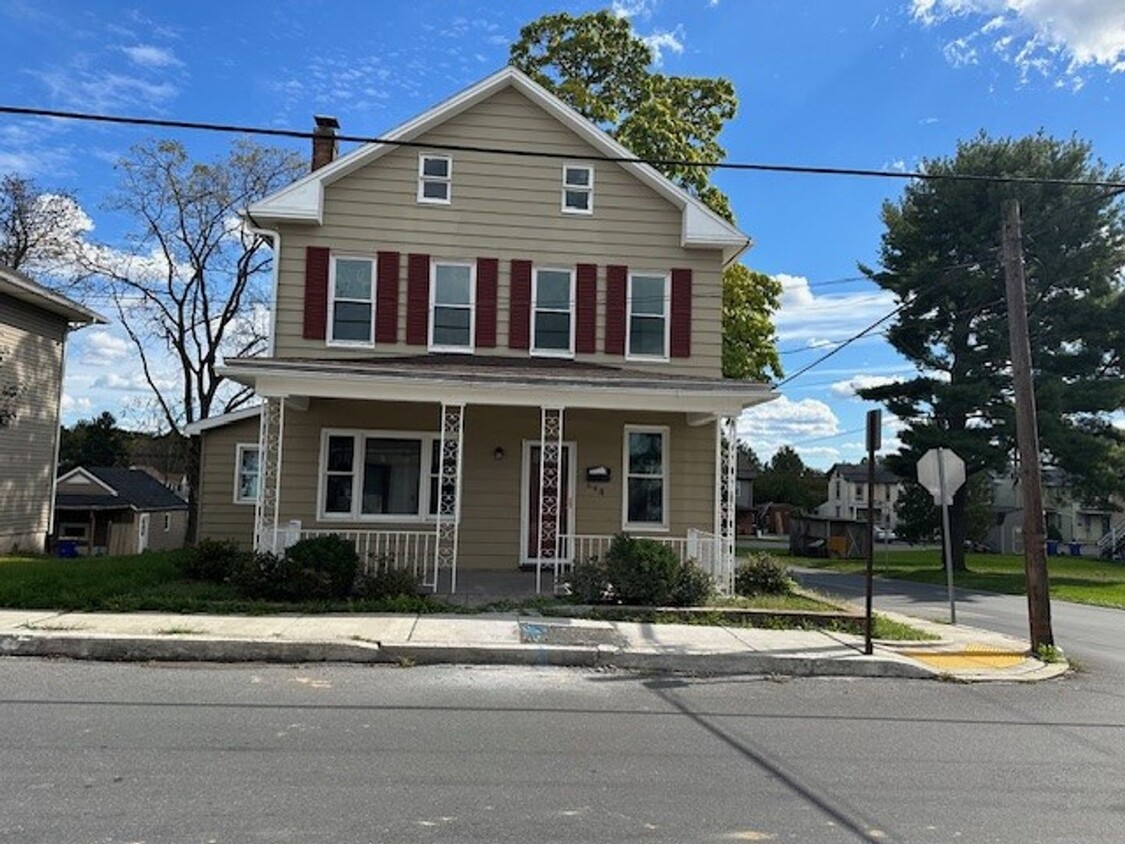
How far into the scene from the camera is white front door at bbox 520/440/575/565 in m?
15.9

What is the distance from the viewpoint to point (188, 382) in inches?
1307

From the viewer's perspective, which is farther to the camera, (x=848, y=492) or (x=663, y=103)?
(x=848, y=492)

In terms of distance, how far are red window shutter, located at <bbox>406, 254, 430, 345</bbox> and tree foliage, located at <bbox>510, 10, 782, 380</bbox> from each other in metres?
10.3

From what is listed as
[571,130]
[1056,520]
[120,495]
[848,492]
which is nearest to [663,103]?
[571,130]

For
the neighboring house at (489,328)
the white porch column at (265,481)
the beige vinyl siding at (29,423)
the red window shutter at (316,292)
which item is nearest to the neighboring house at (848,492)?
the neighboring house at (489,328)

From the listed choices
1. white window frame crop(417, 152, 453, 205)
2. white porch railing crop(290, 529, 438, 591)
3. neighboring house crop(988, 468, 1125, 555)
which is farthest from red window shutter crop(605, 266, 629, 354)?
neighboring house crop(988, 468, 1125, 555)

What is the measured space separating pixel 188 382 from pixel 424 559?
21.9 meters

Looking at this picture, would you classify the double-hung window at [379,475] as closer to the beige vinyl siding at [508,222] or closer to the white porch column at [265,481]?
the white porch column at [265,481]

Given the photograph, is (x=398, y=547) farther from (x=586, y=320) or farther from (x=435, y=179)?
(x=435, y=179)

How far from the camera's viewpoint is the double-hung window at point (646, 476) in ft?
53.1

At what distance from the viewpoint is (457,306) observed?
54.0ft

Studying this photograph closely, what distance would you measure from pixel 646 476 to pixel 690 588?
4.32m

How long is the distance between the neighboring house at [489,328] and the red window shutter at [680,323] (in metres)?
0.04

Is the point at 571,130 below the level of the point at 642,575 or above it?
above
